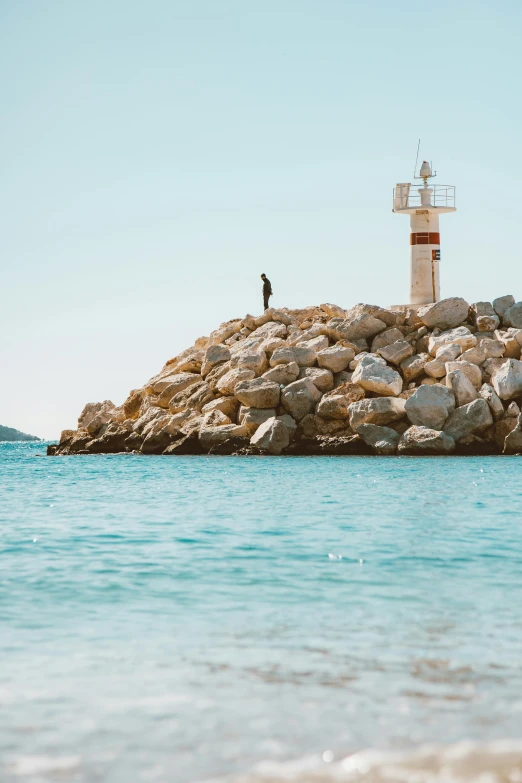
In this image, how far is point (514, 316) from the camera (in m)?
28.5

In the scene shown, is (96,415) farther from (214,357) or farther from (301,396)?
(301,396)

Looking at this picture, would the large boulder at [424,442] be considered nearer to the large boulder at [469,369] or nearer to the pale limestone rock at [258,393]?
the large boulder at [469,369]

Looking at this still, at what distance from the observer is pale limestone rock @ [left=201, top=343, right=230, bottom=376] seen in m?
31.7

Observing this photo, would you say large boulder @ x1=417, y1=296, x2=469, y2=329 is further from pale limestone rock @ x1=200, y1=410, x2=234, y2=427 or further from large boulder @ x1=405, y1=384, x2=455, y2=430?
pale limestone rock @ x1=200, y1=410, x2=234, y2=427

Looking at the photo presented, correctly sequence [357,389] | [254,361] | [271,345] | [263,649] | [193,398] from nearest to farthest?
[263,649]
[357,389]
[254,361]
[271,345]
[193,398]

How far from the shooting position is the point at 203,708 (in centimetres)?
443

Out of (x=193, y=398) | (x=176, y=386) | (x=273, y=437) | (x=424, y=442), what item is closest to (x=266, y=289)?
(x=176, y=386)

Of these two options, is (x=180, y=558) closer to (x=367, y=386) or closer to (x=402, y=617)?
(x=402, y=617)

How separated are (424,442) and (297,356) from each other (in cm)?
537

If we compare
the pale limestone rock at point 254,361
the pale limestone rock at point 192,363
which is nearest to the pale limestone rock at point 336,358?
the pale limestone rock at point 254,361

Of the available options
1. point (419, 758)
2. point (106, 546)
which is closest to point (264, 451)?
point (106, 546)

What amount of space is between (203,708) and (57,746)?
0.73m

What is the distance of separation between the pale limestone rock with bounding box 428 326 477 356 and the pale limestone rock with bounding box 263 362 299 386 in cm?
402

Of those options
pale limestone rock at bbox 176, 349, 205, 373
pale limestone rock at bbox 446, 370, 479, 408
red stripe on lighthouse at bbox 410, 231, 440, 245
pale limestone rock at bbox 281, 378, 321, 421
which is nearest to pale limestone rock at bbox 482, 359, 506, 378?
pale limestone rock at bbox 446, 370, 479, 408
